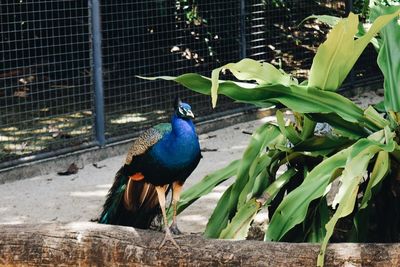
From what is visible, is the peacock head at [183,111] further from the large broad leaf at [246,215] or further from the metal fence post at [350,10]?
the metal fence post at [350,10]

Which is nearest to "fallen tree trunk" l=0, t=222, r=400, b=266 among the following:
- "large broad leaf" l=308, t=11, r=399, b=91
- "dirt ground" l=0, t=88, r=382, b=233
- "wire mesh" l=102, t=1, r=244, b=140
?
"large broad leaf" l=308, t=11, r=399, b=91

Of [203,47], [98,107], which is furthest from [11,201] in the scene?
[203,47]

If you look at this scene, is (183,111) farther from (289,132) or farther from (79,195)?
(79,195)

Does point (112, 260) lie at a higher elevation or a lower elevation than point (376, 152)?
lower

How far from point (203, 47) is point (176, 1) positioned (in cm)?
51

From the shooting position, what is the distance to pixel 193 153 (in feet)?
14.2

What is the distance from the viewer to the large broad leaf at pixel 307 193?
13.8ft

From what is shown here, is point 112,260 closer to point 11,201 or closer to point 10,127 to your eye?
point 11,201

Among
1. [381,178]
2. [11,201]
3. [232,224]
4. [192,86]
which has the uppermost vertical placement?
[192,86]

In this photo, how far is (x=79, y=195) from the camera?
22.3 ft

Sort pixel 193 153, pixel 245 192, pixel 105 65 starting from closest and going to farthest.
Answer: pixel 193 153, pixel 245 192, pixel 105 65

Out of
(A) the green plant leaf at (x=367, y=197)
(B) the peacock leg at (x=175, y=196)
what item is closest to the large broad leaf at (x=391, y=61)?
(A) the green plant leaf at (x=367, y=197)

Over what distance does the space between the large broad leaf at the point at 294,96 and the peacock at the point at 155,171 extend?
0.21 m

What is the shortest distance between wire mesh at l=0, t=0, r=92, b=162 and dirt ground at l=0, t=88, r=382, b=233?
44 centimetres
